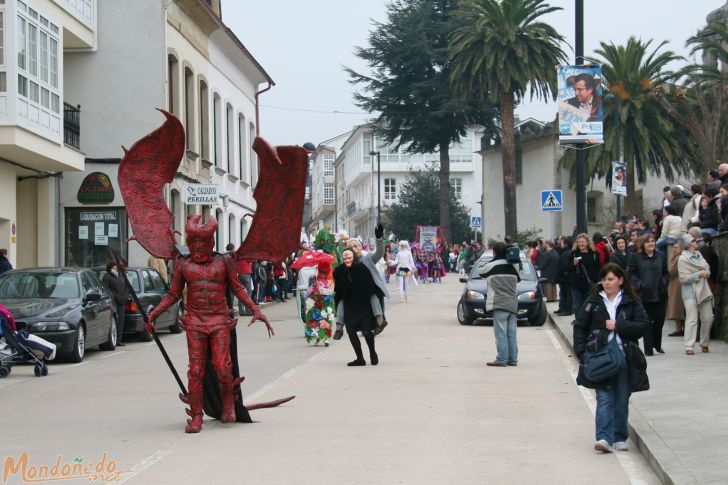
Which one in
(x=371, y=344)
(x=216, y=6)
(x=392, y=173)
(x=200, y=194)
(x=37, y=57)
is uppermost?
(x=216, y=6)

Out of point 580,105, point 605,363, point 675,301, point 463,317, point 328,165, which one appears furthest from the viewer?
point 328,165

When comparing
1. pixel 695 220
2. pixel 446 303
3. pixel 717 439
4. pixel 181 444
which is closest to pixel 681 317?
pixel 695 220

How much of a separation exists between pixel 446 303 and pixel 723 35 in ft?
44.6

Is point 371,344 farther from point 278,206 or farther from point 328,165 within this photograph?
point 328,165

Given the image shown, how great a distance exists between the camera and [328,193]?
488ft

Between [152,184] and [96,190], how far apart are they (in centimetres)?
2149

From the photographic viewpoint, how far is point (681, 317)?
19.0 meters

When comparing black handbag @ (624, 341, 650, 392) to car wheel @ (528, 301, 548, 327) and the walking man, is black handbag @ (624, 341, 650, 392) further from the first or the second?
car wheel @ (528, 301, 548, 327)

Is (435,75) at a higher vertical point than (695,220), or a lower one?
higher

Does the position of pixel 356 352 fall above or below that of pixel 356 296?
below

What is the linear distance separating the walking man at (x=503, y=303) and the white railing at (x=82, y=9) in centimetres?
1529

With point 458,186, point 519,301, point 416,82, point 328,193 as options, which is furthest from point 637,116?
point 328,193

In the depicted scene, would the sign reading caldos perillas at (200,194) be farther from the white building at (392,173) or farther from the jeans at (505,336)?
the white building at (392,173)

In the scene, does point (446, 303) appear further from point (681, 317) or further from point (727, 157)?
point (681, 317)
